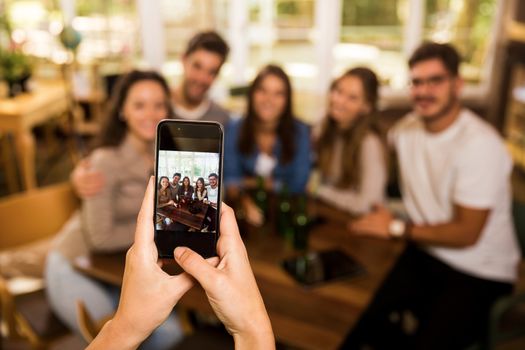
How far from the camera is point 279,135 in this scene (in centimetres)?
210

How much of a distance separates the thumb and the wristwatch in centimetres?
123

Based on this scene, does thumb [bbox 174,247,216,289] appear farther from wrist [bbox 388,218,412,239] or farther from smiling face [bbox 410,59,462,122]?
smiling face [bbox 410,59,462,122]

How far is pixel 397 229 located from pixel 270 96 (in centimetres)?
78

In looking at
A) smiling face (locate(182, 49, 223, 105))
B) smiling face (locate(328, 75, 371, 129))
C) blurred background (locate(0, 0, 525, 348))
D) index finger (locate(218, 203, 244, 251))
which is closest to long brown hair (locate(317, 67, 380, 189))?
smiling face (locate(328, 75, 371, 129))

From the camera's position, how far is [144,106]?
5.20ft

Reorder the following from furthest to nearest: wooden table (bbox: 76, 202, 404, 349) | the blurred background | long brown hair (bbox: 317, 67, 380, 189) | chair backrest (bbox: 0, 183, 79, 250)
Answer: the blurred background < long brown hair (bbox: 317, 67, 380, 189) < chair backrest (bbox: 0, 183, 79, 250) < wooden table (bbox: 76, 202, 404, 349)

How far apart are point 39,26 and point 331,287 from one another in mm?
4695

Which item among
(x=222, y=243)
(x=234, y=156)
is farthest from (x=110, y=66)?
(x=222, y=243)

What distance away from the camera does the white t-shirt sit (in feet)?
5.16

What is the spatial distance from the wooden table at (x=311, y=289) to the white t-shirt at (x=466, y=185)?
0.27 metres

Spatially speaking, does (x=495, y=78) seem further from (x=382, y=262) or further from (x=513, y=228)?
(x=382, y=262)

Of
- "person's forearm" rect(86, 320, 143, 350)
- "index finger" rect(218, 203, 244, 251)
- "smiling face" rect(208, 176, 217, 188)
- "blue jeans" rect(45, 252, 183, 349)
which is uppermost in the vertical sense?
"smiling face" rect(208, 176, 217, 188)

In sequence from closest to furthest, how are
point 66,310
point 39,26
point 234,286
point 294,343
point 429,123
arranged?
point 234,286
point 294,343
point 66,310
point 429,123
point 39,26

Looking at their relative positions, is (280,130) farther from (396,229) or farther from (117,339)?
(117,339)
